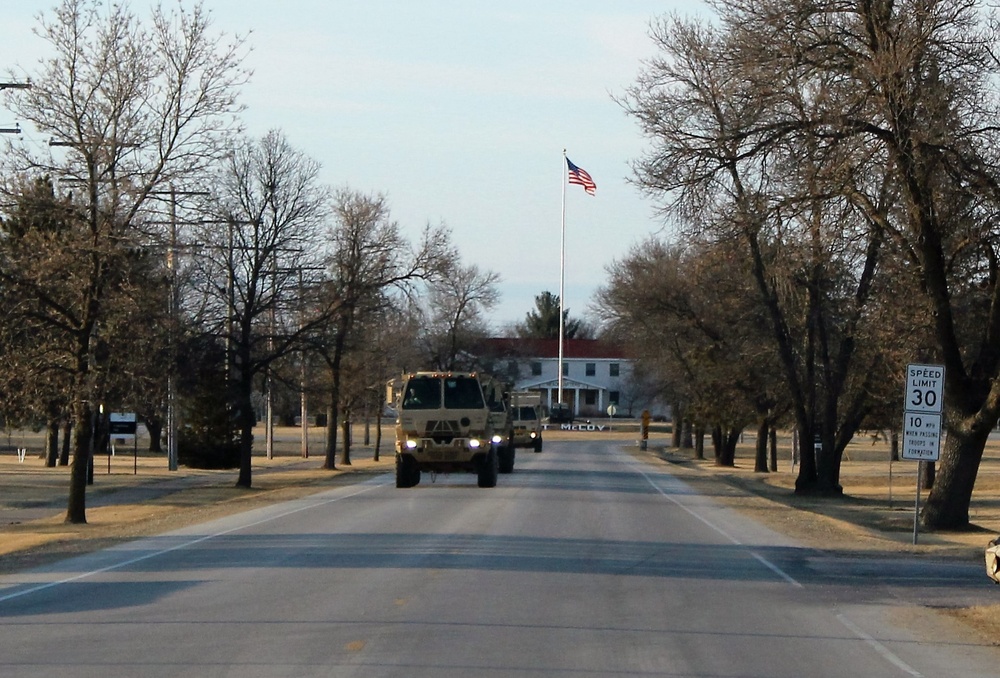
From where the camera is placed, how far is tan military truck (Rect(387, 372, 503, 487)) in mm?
29359

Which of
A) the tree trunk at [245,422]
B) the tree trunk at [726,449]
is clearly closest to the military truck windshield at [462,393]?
the tree trunk at [245,422]

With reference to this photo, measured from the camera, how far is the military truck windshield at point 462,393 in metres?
29.6

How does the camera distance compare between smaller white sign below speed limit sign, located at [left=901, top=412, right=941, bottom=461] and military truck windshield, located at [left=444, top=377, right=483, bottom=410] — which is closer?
smaller white sign below speed limit sign, located at [left=901, top=412, right=941, bottom=461]

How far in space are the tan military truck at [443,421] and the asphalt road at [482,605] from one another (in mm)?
8026

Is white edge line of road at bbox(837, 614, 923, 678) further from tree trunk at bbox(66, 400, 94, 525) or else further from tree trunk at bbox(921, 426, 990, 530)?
tree trunk at bbox(66, 400, 94, 525)

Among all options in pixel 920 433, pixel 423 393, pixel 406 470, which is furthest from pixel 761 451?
pixel 920 433

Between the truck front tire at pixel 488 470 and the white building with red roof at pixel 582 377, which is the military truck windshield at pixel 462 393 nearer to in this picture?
the truck front tire at pixel 488 470

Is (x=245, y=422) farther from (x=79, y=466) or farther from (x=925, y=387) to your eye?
(x=925, y=387)

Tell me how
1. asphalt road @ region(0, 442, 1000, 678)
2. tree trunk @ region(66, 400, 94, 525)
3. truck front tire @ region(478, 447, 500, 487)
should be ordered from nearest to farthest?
1. asphalt road @ region(0, 442, 1000, 678)
2. tree trunk @ region(66, 400, 94, 525)
3. truck front tire @ region(478, 447, 500, 487)

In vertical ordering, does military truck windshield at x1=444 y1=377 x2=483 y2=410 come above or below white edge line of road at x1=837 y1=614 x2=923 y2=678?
above

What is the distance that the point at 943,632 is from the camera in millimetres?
11219

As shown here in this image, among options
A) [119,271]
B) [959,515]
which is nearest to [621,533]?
[959,515]

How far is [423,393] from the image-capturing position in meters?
29.8

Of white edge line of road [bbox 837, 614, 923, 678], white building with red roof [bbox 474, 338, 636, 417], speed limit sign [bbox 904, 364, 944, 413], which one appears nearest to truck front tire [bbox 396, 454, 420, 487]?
speed limit sign [bbox 904, 364, 944, 413]
